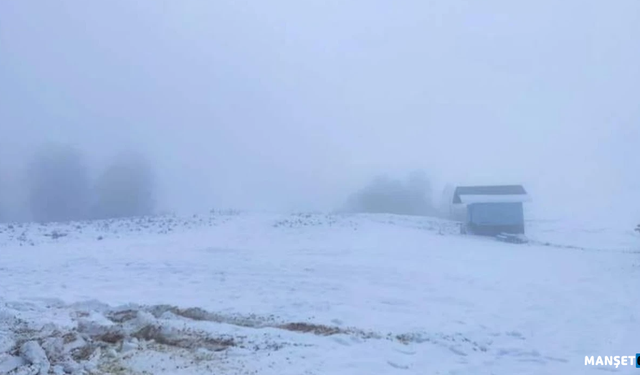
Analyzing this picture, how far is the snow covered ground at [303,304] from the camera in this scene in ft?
32.3

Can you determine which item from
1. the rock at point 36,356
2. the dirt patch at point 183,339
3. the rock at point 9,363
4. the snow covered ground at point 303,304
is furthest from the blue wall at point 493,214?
the rock at point 9,363

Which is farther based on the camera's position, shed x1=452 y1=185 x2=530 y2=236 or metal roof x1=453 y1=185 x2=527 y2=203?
metal roof x1=453 y1=185 x2=527 y2=203

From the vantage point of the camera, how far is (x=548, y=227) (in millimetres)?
42969

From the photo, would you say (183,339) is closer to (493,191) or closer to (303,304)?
(303,304)

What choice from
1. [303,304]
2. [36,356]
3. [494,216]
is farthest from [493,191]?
[36,356]

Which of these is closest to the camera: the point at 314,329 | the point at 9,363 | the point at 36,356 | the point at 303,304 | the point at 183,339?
the point at 9,363

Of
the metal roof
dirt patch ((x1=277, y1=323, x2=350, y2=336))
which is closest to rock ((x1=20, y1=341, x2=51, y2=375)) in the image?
dirt patch ((x1=277, y1=323, x2=350, y2=336))

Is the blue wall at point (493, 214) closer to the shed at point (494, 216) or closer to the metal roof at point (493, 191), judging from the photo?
the shed at point (494, 216)

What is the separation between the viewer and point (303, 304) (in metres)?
14.0

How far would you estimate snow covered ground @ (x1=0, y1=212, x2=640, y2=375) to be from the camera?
9859 mm

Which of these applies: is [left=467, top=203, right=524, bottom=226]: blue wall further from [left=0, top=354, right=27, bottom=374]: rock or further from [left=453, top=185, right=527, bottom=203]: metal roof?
[left=0, top=354, right=27, bottom=374]: rock

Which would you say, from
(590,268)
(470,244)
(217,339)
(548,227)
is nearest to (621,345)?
(217,339)

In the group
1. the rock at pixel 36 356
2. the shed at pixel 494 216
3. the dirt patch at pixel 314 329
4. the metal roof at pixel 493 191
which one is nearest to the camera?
the rock at pixel 36 356

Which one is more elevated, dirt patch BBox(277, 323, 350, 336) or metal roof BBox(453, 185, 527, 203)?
metal roof BBox(453, 185, 527, 203)
